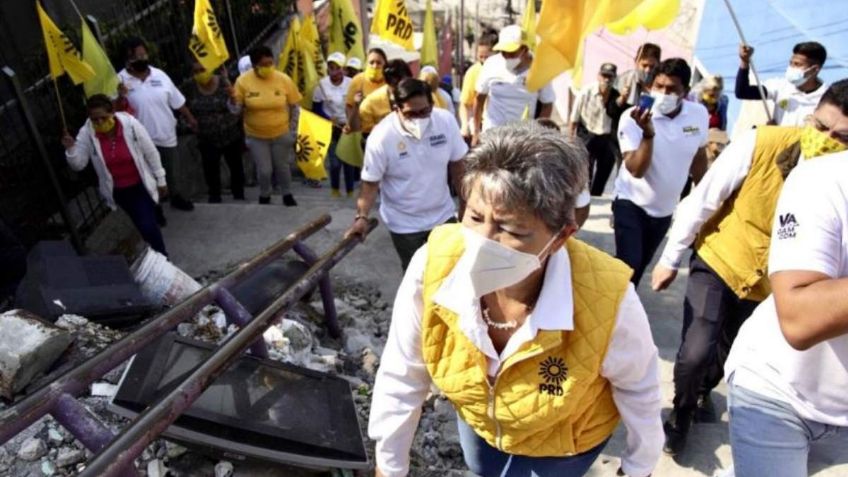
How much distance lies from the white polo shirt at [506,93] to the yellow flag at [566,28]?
4.48 ft

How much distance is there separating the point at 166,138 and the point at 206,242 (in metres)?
1.29

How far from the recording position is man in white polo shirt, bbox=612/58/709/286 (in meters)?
3.54

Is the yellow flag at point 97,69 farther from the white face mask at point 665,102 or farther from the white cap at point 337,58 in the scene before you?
the white face mask at point 665,102

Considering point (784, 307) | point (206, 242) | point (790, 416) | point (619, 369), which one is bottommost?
point (206, 242)

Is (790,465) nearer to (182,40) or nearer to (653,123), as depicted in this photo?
(653,123)

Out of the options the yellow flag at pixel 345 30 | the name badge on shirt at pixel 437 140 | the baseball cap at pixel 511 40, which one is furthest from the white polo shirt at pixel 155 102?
the name badge on shirt at pixel 437 140

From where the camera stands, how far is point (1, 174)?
4.80m

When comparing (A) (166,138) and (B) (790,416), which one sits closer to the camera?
(B) (790,416)

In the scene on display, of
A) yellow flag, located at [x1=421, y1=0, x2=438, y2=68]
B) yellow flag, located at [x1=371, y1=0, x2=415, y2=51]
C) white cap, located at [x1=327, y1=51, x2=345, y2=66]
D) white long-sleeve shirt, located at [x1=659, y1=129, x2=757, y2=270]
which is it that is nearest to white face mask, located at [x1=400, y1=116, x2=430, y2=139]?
white long-sleeve shirt, located at [x1=659, y1=129, x2=757, y2=270]

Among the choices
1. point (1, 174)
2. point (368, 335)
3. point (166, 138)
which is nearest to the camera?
point (368, 335)

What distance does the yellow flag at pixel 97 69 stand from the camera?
5.21 metres

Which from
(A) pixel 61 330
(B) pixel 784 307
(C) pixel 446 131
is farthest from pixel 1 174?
(B) pixel 784 307

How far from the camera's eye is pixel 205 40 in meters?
6.32

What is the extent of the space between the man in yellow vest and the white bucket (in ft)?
10.2
